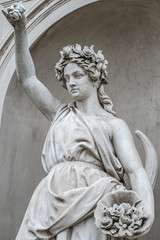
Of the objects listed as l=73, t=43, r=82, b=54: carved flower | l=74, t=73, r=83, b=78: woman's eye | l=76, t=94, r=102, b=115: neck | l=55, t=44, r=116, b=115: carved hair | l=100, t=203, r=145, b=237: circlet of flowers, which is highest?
l=73, t=43, r=82, b=54: carved flower

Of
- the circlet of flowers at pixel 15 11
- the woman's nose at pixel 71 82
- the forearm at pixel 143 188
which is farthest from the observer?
the woman's nose at pixel 71 82

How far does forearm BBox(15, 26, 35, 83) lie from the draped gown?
1.15ft

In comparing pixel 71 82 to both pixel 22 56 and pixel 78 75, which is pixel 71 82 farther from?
pixel 22 56

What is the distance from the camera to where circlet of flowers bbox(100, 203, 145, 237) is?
4.44m

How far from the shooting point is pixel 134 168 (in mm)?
4910

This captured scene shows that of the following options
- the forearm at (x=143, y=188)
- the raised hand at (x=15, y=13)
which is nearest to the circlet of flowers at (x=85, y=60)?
the raised hand at (x=15, y=13)

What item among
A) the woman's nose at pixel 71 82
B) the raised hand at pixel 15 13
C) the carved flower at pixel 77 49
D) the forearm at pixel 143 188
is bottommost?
the forearm at pixel 143 188

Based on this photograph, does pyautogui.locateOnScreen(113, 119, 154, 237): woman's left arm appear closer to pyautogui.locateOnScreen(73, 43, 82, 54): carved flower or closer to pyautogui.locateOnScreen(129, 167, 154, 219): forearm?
pyautogui.locateOnScreen(129, 167, 154, 219): forearm

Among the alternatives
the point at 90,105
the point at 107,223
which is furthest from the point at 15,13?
the point at 107,223

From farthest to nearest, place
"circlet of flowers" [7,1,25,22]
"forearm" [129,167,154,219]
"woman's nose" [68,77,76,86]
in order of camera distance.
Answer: "woman's nose" [68,77,76,86], "circlet of flowers" [7,1,25,22], "forearm" [129,167,154,219]

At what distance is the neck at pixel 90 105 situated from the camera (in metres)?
5.23

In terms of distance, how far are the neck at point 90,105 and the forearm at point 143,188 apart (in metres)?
0.56

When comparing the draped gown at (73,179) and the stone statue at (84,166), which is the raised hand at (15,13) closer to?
the stone statue at (84,166)

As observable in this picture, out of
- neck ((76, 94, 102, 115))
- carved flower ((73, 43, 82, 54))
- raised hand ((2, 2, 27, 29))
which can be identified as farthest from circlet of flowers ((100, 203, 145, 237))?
raised hand ((2, 2, 27, 29))
